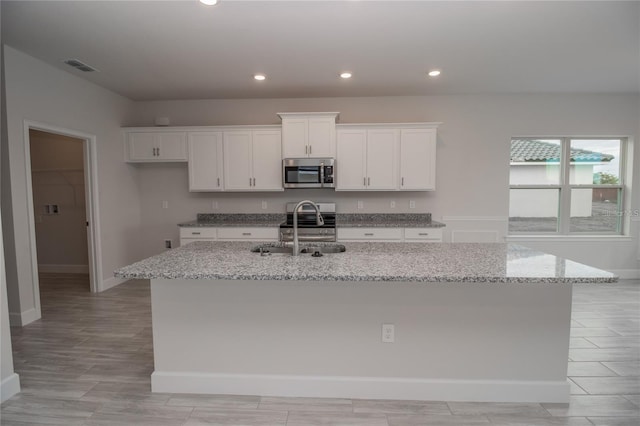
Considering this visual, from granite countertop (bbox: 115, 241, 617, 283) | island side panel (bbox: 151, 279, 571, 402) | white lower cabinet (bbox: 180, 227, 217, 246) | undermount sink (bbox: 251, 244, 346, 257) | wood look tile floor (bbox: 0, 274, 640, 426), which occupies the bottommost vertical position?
wood look tile floor (bbox: 0, 274, 640, 426)

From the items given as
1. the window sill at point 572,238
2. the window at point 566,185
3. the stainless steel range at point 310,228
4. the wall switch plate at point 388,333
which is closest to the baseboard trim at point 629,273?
the window sill at point 572,238

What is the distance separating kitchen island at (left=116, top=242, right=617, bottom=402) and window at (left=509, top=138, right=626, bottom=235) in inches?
130

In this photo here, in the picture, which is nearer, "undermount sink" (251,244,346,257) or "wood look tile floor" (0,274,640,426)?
"wood look tile floor" (0,274,640,426)

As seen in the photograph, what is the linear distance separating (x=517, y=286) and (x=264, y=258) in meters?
1.58

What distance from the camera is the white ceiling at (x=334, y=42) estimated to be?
95.4 inches

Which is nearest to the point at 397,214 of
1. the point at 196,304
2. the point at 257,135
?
the point at 257,135

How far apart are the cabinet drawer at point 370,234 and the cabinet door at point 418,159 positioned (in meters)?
0.67

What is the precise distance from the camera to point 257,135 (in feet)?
14.8

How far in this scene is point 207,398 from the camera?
2082 mm

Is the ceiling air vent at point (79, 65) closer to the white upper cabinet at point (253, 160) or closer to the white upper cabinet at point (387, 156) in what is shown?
the white upper cabinet at point (253, 160)

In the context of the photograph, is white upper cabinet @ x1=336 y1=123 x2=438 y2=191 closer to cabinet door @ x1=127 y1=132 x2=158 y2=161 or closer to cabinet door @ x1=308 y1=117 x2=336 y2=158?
cabinet door @ x1=308 y1=117 x2=336 y2=158

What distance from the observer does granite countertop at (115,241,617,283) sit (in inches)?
66.8

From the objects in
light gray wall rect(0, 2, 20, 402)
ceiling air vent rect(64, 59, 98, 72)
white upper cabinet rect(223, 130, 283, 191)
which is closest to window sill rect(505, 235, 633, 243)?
white upper cabinet rect(223, 130, 283, 191)

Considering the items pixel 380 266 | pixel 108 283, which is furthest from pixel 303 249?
pixel 108 283
